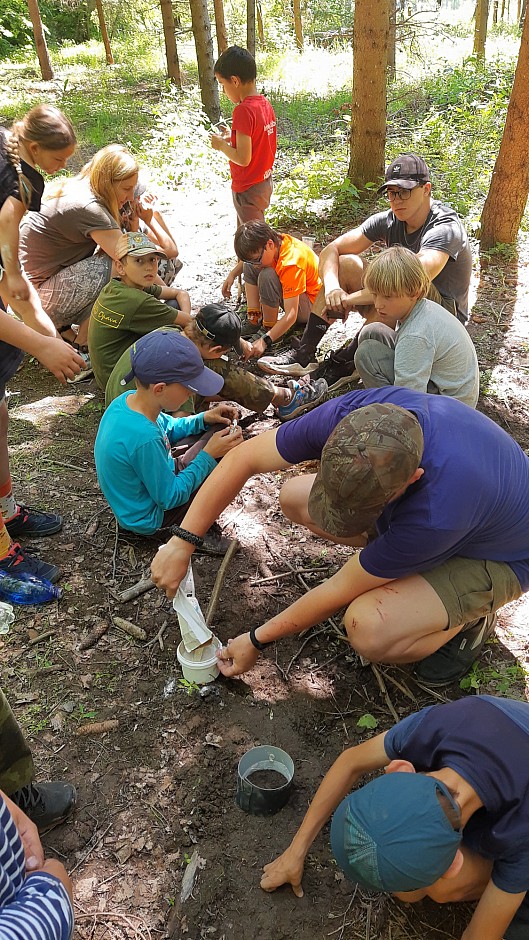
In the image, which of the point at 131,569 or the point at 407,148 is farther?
the point at 407,148

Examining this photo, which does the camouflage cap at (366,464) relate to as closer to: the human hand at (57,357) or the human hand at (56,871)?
the human hand at (56,871)

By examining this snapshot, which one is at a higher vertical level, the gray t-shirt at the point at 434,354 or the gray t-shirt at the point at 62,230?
the gray t-shirt at the point at 62,230

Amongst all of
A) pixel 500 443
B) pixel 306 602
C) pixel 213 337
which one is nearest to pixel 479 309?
pixel 213 337

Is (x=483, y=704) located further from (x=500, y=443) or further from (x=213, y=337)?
(x=213, y=337)

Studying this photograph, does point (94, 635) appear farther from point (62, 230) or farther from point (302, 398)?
point (62, 230)

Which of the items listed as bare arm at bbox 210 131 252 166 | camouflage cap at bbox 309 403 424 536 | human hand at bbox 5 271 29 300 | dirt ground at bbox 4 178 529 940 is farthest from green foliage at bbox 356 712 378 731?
bare arm at bbox 210 131 252 166

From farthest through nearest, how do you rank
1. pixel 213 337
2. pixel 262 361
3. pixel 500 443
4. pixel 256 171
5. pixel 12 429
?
pixel 256 171, pixel 262 361, pixel 12 429, pixel 213 337, pixel 500 443

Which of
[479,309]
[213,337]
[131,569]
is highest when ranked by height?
[213,337]

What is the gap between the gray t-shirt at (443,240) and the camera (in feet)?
12.3

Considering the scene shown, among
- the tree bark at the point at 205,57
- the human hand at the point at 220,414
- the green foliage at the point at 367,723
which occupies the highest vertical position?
the tree bark at the point at 205,57

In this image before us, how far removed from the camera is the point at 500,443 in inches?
86.0

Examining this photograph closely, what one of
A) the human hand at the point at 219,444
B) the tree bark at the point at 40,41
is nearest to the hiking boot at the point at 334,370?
the human hand at the point at 219,444

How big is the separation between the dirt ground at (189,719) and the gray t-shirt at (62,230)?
1.72m

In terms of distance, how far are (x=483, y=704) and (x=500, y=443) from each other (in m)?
0.88
